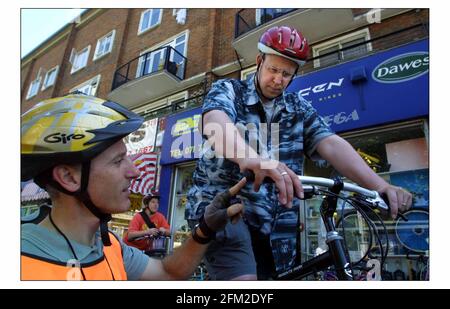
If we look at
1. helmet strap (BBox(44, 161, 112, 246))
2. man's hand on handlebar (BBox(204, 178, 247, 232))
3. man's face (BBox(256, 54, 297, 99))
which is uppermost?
man's face (BBox(256, 54, 297, 99))

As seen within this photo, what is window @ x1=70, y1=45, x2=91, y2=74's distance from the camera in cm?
438

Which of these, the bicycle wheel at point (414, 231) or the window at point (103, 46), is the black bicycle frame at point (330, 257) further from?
the window at point (103, 46)

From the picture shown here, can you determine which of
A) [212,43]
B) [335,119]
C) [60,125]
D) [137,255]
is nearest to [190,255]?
[137,255]

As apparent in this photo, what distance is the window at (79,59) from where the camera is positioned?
4.38 m

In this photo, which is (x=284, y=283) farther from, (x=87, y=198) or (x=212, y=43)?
(x=212, y=43)

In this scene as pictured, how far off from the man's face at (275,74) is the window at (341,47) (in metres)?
3.14

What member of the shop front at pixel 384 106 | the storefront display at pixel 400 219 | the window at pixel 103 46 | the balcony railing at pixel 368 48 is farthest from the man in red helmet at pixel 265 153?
the window at pixel 103 46

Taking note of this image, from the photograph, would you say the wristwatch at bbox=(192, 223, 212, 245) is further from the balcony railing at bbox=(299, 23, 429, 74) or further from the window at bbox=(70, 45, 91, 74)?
the window at bbox=(70, 45, 91, 74)

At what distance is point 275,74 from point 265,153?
32 centimetres

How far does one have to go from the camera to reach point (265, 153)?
1132 mm

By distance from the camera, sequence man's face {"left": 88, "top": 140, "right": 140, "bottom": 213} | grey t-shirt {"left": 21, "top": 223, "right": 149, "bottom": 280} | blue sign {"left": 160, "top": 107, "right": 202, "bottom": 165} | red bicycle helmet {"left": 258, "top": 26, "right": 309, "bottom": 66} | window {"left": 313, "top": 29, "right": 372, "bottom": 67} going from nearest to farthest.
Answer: grey t-shirt {"left": 21, "top": 223, "right": 149, "bottom": 280} → man's face {"left": 88, "top": 140, "right": 140, "bottom": 213} → red bicycle helmet {"left": 258, "top": 26, "right": 309, "bottom": 66} → blue sign {"left": 160, "top": 107, "right": 202, "bottom": 165} → window {"left": 313, "top": 29, "right": 372, "bottom": 67}

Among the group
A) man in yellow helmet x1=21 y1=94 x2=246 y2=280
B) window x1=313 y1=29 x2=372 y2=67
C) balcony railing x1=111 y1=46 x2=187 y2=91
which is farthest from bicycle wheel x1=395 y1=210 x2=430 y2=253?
balcony railing x1=111 y1=46 x2=187 y2=91

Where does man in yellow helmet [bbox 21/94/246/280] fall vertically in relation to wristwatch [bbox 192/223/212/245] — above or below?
above

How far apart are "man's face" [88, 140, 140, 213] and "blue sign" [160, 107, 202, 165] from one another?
8.12 feet
